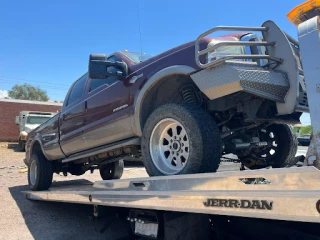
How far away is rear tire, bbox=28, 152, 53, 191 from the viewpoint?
5809 mm

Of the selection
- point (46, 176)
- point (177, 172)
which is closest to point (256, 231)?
point (177, 172)

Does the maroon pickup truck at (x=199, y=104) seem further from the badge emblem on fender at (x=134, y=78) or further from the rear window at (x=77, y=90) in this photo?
the rear window at (x=77, y=90)

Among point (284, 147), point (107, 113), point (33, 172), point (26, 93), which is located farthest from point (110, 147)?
point (26, 93)

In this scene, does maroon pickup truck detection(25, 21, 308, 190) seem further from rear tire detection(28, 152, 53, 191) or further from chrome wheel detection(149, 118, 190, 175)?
rear tire detection(28, 152, 53, 191)

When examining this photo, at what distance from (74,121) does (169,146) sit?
244 centimetres

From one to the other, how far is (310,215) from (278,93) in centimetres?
126

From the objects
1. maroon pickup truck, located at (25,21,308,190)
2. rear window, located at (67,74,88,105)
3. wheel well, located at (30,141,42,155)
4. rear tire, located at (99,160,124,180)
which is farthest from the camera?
rear tire, located at (99,160,124,180)

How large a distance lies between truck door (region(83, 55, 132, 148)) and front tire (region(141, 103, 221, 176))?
0.65 meters

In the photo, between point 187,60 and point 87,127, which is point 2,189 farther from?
point 187,60

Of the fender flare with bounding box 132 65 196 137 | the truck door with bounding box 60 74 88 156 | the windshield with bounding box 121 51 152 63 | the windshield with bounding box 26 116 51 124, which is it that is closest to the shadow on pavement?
the truck door with bounding box 60 74 88 156

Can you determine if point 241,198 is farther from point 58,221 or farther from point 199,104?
point 58,221

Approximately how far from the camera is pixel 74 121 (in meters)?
4.98

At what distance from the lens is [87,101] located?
4656mm

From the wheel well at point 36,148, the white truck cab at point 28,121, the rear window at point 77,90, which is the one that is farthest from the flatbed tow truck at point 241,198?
the white truck cab at point 28,121
